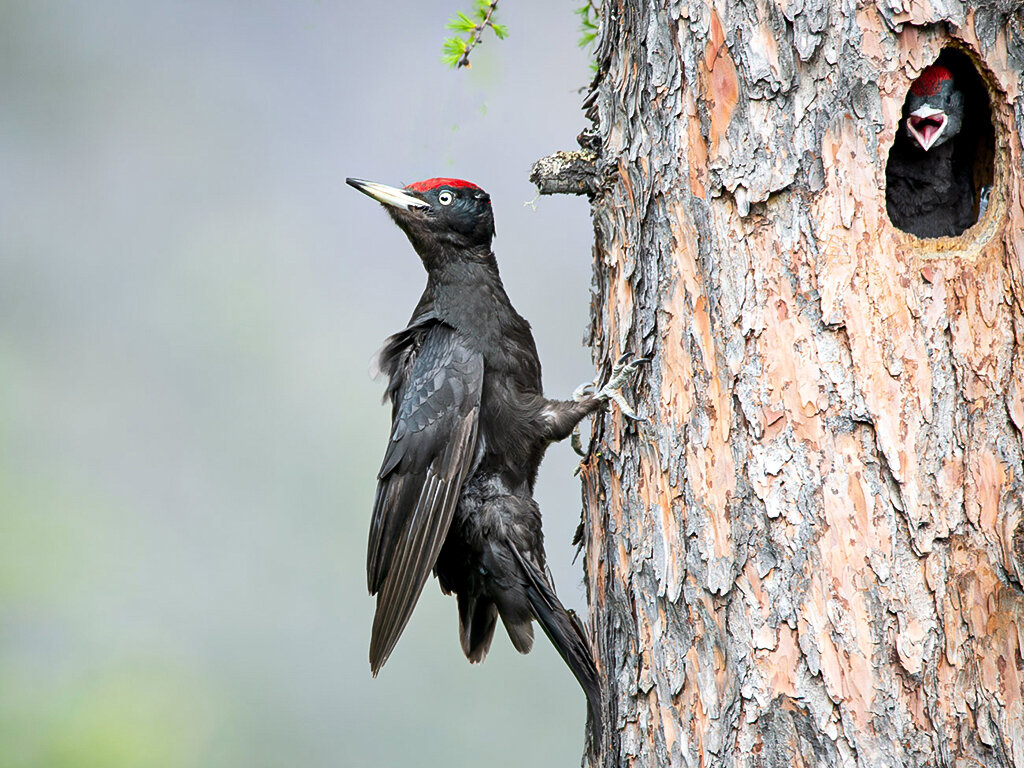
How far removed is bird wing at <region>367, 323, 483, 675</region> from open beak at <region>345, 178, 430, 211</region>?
0.44 meters

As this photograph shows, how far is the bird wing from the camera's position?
8.93ft

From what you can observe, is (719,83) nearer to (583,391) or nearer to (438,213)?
(583,391)

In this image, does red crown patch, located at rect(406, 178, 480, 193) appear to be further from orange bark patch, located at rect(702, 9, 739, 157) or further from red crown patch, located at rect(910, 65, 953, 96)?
red crown patch, located at rect(910, 65, 953, 96)

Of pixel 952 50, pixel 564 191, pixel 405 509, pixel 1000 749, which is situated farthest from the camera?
pixel 405 509

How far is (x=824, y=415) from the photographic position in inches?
71.6

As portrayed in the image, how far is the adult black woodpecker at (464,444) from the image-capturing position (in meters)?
2.77

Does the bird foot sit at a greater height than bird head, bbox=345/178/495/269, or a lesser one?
lesser

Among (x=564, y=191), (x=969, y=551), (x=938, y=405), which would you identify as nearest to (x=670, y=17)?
(x=564, y=191)

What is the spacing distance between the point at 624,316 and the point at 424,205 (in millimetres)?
1236

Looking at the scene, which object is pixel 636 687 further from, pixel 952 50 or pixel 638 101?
pixel 952 50

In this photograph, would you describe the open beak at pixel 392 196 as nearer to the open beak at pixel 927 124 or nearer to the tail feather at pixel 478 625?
the tail feather at pixel 478 625

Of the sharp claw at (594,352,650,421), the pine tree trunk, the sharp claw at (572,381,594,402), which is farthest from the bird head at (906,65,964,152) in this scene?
the sharp claw at (572,381,594,402)

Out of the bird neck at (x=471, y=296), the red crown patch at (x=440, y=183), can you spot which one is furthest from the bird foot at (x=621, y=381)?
the red crown patch at (x=440, y=183)

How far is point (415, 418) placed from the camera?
293cm
